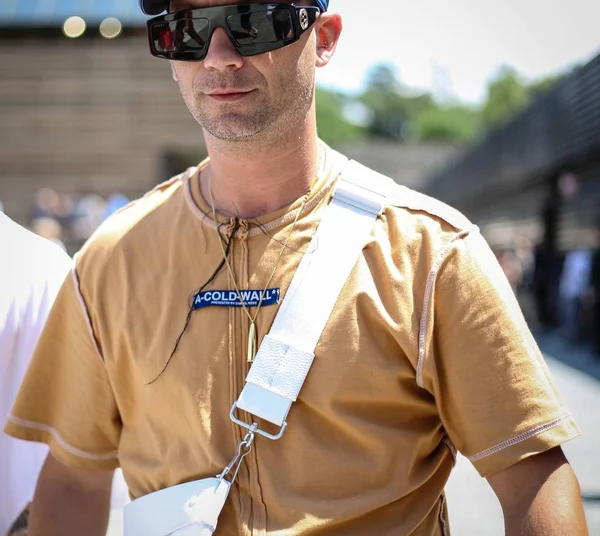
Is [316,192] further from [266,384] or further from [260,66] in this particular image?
[266,384]

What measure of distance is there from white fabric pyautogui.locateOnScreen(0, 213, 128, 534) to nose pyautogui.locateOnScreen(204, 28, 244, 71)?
3.15ft

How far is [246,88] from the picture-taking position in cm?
187

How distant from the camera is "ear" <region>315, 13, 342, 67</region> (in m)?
2.06

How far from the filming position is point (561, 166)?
14.2 meters

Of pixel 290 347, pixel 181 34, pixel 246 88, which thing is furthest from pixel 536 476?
pixel 181 34

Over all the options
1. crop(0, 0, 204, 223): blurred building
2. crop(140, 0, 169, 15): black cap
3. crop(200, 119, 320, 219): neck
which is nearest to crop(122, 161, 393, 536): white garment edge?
crop(200, 119, 320, 219): neck

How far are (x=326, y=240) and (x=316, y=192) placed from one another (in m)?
0.17

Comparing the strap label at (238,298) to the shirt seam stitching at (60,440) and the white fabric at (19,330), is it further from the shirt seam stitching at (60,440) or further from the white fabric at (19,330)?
the white fabric at (19,330)

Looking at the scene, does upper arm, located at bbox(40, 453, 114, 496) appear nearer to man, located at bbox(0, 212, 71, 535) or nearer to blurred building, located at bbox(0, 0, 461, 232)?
man, located at bbox(0, 212, 71, 535)

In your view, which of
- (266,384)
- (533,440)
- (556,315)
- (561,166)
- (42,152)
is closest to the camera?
(533,440)

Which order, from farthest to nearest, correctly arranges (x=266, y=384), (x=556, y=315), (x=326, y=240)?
(x=556, y=315)
(x=326, y=240)
(x=266, y=384)

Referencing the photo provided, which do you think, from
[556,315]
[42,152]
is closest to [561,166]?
[556,315]

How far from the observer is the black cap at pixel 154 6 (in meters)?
1.97

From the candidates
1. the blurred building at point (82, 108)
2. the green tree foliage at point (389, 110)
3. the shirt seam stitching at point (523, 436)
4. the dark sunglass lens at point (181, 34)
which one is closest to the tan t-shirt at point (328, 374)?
the shirt seam stitching at point (523, 436)
